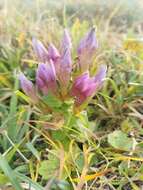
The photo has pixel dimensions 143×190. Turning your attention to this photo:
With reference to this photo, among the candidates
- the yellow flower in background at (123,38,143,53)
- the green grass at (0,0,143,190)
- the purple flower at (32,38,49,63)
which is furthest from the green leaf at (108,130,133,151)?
the yellow flower in background at (123,38,143,53)

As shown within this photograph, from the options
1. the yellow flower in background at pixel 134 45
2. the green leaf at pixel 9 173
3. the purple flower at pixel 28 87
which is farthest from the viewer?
the yellow flower in background at pixel 134 45

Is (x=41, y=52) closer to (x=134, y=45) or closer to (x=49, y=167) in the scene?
(x=49, y=167)

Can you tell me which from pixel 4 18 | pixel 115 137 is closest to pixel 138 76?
pixel 115 137

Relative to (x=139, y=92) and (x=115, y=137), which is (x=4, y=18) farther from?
(x=115, y=137)

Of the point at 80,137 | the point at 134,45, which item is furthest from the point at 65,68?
the point at 134,45

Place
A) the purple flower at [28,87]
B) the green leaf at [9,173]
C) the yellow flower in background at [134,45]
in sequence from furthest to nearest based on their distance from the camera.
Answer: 1. the yellow flower in background at [134,45]
2. the purple flower at [28,87]
3. the green leaf at [9,173]

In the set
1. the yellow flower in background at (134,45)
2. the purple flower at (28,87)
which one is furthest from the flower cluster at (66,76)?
the yellow flower in background at (134,45)

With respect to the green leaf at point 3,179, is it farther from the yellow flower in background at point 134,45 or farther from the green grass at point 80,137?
the yellow flower in background at point 134,45
